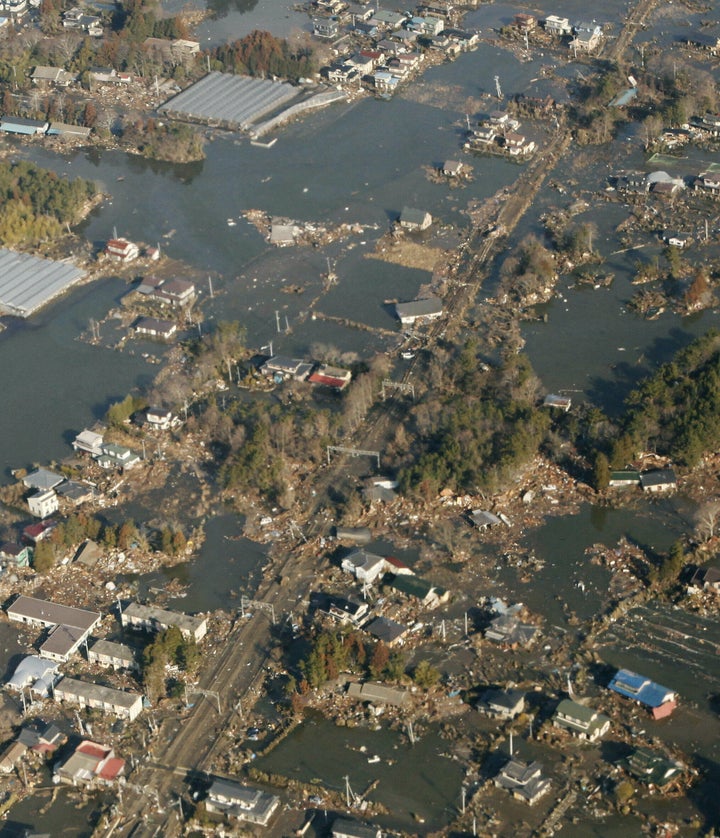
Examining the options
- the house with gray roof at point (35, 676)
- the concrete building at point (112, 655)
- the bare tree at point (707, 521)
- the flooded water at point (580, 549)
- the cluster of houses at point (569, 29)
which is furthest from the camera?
the cluster of houses at point (569, 29)

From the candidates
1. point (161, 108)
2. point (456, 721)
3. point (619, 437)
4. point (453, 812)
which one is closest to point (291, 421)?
point (619, 437)

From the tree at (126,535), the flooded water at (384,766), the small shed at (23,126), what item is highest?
the small shed at (23,126)

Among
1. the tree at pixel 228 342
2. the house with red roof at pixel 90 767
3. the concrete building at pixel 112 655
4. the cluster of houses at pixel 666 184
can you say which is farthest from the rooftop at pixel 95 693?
the cluster of houses at pixel 666 184

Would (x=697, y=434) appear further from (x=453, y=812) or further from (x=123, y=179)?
(x=123, y=179)

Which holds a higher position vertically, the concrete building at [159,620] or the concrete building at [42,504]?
the concrete building at [42,504]

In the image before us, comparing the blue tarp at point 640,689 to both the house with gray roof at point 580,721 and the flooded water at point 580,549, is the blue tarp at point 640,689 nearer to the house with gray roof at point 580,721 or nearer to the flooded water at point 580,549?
the house with gray roof at point 580,721

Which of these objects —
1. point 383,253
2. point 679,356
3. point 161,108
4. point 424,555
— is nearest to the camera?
point 424,555

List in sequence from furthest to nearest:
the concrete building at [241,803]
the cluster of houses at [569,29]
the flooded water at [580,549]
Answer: the cluster of houses at [569,29] → the flooded water at [580,549] → the concrete building at [241,803]
